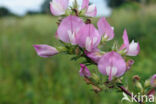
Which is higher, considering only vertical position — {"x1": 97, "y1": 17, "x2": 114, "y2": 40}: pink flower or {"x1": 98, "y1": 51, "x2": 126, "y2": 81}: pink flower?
{"x1": 97, "y1": 17, "x2": 114, "y2": 40}: pink flower

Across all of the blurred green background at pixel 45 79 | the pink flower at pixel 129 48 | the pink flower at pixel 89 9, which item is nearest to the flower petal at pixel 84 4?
the pink flower at pixel 89 9

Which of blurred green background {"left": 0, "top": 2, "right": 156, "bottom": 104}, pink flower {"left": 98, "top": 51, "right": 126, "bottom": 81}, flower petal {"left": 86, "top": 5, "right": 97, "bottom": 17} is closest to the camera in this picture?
pink flower {"left": 98, "top": 51, "right": 126, "bottom": 81}

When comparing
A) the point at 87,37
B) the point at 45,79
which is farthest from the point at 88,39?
the point at 45,79

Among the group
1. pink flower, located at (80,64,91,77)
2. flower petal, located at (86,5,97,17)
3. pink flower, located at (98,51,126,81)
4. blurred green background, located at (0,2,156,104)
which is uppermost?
flower petal, located at (86,5,97,17)

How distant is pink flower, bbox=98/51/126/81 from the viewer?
0.51m

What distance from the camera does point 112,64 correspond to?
524 millimetres

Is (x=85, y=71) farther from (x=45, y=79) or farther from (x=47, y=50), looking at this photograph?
(x=45, y=79)

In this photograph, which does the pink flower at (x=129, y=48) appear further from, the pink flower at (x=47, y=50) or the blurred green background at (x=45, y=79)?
the blurred green background at (x=45, y=79)

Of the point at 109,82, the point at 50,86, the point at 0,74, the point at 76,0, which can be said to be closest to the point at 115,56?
the point at 109,82

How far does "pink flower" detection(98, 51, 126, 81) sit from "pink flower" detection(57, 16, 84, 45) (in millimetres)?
86

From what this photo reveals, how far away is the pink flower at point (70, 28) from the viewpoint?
557 millimetres

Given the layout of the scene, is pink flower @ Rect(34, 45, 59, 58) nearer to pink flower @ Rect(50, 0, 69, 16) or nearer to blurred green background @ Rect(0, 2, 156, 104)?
pink flower @ Rect(50, 0, 69, 16)

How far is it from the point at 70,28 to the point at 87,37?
0.05m

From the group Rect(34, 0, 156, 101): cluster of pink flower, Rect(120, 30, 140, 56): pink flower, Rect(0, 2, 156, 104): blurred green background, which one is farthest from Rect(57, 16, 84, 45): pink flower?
Rect(0, 2, 156, 104): blurred green background
